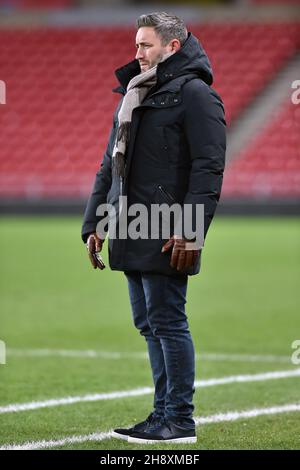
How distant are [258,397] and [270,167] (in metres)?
17.6

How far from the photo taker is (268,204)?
22.8m

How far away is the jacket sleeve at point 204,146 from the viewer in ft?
17.2

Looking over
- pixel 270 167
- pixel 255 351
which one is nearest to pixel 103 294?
pixel 255 351

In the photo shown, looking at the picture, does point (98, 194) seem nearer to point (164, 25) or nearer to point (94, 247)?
point (94, 247)

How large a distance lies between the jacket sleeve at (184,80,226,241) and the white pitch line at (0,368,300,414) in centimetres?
190

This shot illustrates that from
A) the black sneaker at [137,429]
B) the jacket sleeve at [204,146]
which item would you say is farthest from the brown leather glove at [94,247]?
the black sneaker at [137,429]

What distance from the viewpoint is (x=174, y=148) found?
17.6 feet

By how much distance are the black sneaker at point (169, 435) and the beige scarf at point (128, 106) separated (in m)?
1.29

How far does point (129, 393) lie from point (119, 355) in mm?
1568

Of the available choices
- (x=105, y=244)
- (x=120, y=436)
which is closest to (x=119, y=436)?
(x=120, y=436)

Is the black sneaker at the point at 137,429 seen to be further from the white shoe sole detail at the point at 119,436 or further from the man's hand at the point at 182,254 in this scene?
the man's hand at the point at 182,254
